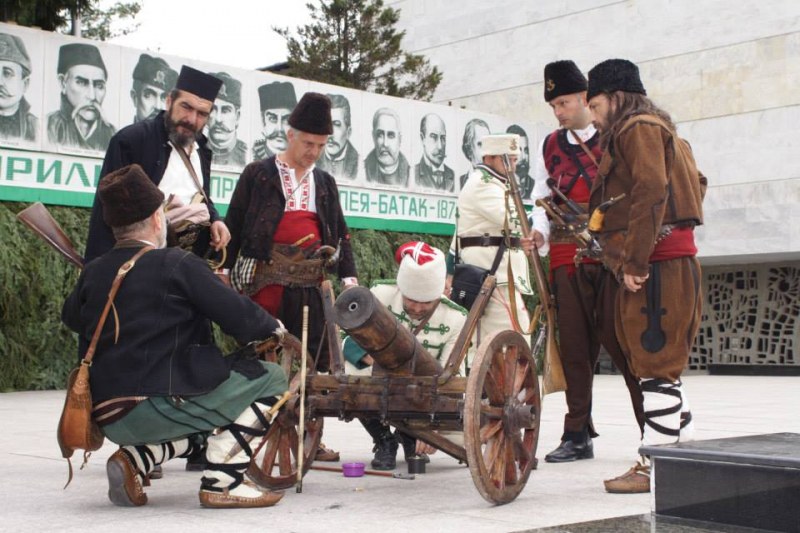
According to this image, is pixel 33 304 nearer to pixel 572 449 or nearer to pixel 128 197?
pixel 572 449

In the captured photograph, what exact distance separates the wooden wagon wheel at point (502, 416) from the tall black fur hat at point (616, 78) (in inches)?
46.8

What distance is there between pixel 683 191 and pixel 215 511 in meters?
2.35

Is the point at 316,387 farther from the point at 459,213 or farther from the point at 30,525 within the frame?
the point at 459,213

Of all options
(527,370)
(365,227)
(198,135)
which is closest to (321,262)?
(198,135)

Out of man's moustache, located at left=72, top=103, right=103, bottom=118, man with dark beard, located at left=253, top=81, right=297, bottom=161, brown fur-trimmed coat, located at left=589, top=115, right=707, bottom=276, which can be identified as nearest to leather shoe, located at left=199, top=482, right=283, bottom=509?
brown fur-trimmed coat, located at left=589, top=115, right=707, bottom=276

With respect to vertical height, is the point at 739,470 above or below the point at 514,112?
below

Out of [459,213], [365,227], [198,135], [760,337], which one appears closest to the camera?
[198,135]

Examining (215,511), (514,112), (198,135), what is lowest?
(215,511)

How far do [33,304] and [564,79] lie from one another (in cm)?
693

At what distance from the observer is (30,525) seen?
12.5ft

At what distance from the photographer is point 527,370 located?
15.5 ft

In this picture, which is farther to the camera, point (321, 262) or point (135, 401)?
point (321, 262)

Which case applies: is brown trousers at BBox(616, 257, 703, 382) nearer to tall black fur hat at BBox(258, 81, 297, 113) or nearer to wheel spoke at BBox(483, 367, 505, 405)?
wheel spoke at BBox(483, 367, 505, 405)

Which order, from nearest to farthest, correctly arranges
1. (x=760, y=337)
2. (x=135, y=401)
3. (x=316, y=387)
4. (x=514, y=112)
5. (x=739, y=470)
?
(x=739, y=470)
(x=135, y=401)
(x=316, y=387)
(x=760, y=337)
(x=514, y=112)
